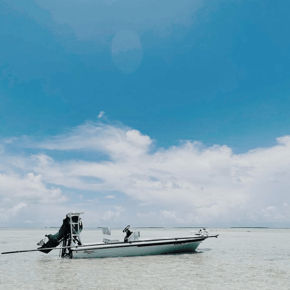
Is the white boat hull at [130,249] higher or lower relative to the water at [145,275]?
higher

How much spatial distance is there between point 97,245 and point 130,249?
3.08 meters

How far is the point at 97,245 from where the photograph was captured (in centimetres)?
2377

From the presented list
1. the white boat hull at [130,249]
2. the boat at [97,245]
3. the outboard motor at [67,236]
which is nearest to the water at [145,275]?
the white boat hull at [130,249]

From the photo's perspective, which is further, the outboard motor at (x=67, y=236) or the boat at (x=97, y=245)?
the outboard motor at (x=67, y=236)

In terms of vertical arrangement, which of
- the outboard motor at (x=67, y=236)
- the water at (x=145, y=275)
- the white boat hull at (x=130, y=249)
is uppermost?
the outboard motor at (x=67, y=236)

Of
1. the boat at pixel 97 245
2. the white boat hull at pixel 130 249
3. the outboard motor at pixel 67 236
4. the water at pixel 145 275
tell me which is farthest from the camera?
the outboard motor at pixel 67 236

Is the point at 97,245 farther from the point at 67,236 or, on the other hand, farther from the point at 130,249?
the point at 67,236

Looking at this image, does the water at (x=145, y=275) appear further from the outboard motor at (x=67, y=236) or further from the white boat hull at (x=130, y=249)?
the outboard motor at (x=67, y=236)

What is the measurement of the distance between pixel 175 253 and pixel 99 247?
8114mm

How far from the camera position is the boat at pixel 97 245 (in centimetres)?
2333

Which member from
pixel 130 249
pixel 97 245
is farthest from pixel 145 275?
pixel 97 245

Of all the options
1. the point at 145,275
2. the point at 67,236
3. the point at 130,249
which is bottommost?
the point at 145,275

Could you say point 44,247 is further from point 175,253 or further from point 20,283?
point 175,253

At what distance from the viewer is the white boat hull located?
23.2 meters
